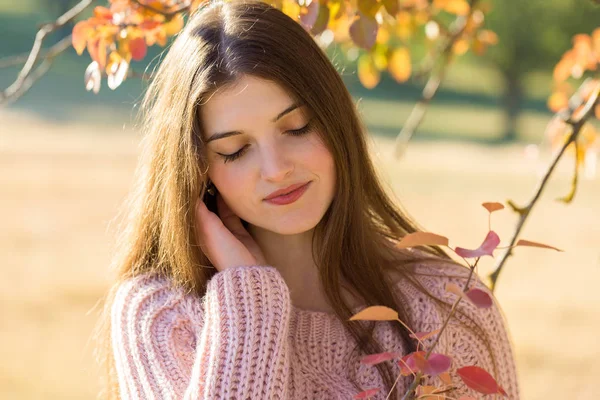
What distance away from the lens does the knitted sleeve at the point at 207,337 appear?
1683 millimetres

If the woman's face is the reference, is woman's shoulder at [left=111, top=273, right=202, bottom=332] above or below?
below

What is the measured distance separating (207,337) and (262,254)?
324 millimetres

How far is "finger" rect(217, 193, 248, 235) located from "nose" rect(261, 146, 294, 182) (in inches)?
12.6

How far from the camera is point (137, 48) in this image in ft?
6.33

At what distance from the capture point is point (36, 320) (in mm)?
7879

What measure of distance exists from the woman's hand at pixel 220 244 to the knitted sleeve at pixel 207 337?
0.19 feet

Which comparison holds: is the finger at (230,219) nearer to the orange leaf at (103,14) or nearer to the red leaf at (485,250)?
the orange leaf at (103,14)

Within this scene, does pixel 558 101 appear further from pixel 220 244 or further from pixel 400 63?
pixel 220 244

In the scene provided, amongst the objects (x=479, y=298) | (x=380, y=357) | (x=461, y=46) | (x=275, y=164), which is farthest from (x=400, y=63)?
(x=479, y=298)

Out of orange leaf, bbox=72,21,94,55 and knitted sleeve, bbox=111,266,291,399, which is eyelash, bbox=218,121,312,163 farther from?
orange leaf, bbox=72,21,94,55

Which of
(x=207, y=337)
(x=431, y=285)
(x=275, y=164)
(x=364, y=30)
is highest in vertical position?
(x=364, y=30)

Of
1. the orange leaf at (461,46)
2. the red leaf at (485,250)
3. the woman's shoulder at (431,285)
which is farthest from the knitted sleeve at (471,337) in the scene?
the orange leaf at (461,46)

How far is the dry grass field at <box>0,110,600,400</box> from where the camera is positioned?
7105 mm

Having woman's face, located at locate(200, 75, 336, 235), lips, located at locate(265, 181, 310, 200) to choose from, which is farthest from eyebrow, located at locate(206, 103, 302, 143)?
lips, located at locate(265, 181, 310, 200)
